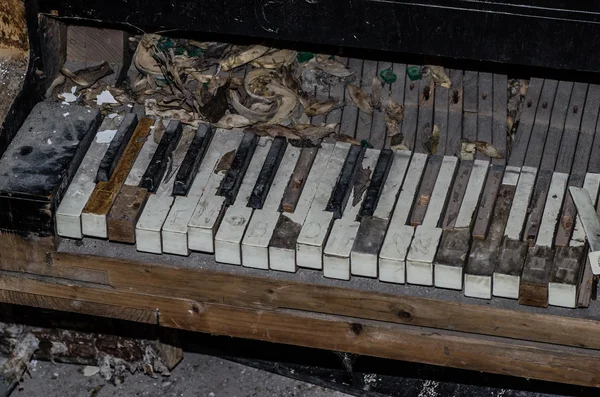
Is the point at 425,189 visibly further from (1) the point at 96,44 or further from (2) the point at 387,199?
Answer: (1) the point at 96,44

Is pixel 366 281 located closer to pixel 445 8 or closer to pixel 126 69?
pixel 445 8

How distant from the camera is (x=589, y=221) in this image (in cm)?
367

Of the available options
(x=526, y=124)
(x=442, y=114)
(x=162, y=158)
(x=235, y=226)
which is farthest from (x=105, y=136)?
(x=526, y=124)

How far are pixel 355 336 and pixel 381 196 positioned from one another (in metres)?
0.44

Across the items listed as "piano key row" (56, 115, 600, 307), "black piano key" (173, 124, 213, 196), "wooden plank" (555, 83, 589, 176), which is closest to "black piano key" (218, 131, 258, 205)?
"piano key row" (56, 115, 600, 307)

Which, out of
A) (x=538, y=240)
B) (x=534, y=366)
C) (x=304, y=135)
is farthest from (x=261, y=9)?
(x=534, y=366)

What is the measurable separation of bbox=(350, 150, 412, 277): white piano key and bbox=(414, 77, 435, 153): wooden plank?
0.49 ft

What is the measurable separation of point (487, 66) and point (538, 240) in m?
0.75

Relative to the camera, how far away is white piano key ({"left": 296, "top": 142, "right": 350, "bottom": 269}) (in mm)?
3637

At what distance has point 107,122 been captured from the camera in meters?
4.04

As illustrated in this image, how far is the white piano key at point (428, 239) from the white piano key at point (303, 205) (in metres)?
0.34

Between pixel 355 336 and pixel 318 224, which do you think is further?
pixel 355 336

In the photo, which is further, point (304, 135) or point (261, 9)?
point (304, 135)

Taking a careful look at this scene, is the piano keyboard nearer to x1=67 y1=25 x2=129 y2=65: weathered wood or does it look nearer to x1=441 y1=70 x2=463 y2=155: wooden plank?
x1=441 y1=70 x2=463 y2=155: wooden plank
